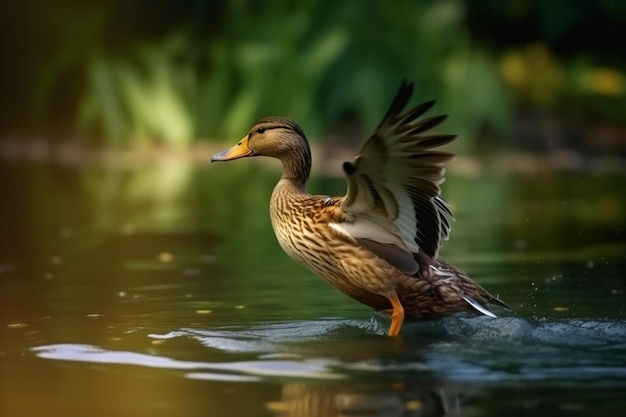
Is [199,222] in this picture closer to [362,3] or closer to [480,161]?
[480,161]

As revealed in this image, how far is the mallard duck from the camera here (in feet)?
20.2

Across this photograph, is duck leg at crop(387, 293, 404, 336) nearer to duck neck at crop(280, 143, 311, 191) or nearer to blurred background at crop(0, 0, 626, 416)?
blurred background at crop(0, 0, 626, 416)

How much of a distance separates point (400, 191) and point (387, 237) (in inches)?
13.9

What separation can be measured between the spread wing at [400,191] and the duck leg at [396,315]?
0.14m

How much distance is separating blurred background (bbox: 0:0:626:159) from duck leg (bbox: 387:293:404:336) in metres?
9.06

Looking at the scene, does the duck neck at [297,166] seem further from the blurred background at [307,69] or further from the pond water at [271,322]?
the blurred background at [307,69]

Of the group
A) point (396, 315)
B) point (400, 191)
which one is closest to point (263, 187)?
point (396, 315)

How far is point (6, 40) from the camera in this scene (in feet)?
58.8

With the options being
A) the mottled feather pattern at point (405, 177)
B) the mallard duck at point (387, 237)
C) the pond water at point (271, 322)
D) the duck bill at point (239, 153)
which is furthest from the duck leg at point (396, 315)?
the duck bill at point (239, 153)

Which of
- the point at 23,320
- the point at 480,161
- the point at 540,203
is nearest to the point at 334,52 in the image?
the point at 480,161

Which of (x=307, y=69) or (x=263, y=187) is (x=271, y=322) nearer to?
(x=263, y=187)

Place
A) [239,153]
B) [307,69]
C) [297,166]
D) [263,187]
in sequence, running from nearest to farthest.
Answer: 1. [297,166]
2. [239,153]
3. [263,187]
4. [307,69]

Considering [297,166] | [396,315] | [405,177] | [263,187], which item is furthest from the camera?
[263,187]

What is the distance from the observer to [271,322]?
21.6ft
